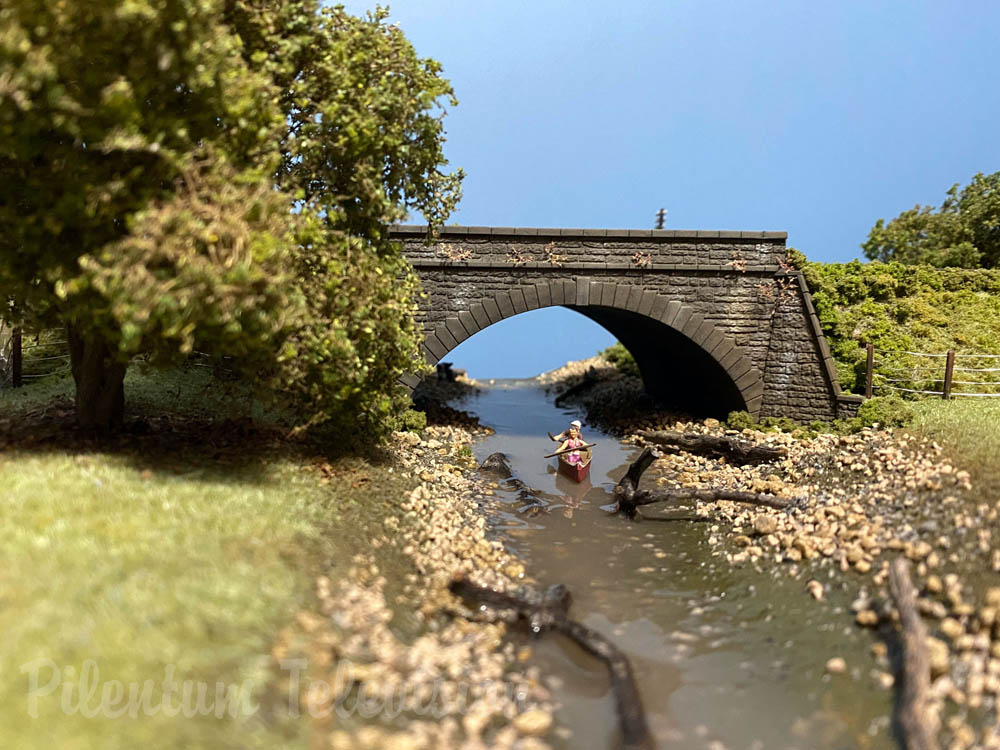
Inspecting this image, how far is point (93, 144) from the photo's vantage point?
7.72 meters

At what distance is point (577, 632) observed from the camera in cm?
733

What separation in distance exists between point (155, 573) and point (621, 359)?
2816 cm

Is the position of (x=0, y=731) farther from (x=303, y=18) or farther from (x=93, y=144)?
(x=303, y=18)

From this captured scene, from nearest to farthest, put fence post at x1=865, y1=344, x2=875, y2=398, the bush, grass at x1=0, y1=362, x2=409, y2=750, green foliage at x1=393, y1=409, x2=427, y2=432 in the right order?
grass at x1=0, y1=362, x2=409, y2=750 < the bush < fence post at x1=865, y1=344, x2=875, y2=398 < green foliage at x1=393, y1=409, x2=427, y2=432

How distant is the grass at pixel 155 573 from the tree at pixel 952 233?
2403 centimetres

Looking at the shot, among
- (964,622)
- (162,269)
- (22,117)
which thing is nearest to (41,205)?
(22,117)

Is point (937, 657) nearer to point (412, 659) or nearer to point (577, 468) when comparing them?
point (412, 659)

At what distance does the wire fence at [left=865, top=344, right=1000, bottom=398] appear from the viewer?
1527 centimetres

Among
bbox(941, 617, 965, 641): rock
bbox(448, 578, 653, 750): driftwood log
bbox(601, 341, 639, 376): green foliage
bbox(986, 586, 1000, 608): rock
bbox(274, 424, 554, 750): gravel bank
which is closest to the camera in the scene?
bbox(274, 424, 554, 750): gravel bank

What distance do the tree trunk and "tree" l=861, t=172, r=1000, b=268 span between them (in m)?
26.9

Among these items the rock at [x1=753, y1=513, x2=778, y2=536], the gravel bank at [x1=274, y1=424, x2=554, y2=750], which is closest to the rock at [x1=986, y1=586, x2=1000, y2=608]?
the rock at [x1=753, y1=513, x2=778, y2=536]

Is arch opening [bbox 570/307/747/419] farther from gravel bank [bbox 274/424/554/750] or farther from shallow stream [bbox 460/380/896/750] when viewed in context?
gravel bank [bbox 274/424/554/750]

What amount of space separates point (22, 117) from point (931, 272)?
23.5 meters

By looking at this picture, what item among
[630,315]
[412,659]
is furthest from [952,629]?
[630,315]
